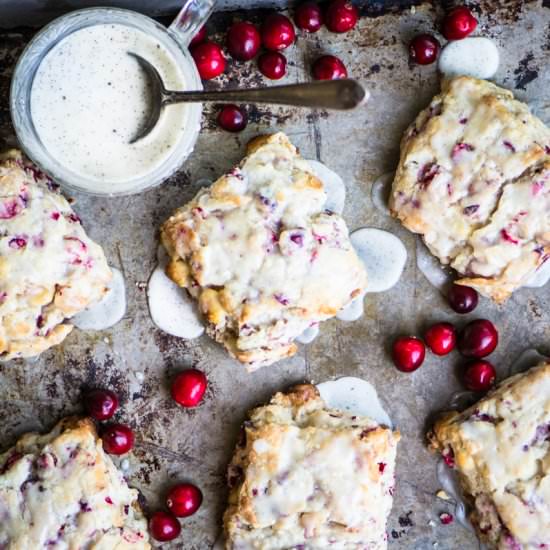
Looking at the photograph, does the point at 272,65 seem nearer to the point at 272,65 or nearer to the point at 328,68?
the point at 272,65

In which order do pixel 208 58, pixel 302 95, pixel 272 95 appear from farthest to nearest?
pixel 208 58
pixel 272 95
pixel 302 95

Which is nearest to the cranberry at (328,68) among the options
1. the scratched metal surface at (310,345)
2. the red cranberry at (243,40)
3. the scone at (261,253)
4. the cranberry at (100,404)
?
the scratched metal surface at (310,345)

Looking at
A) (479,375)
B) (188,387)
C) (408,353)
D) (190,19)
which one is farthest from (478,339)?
(190,19)

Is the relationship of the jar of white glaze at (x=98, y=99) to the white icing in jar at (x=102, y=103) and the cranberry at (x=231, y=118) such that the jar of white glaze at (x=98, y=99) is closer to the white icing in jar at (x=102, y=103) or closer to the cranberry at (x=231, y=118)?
the white icing in jar at (x=102, y=103)

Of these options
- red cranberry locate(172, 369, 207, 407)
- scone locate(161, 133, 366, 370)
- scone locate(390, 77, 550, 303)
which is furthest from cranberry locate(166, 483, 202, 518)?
scone locate(390, 77, 550, 303)

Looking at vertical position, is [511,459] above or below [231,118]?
below

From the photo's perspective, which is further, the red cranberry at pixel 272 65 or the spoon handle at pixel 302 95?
the red cranberry at pixel 272 65

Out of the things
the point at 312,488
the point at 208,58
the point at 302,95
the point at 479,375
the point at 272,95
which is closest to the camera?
the point at 302,95
